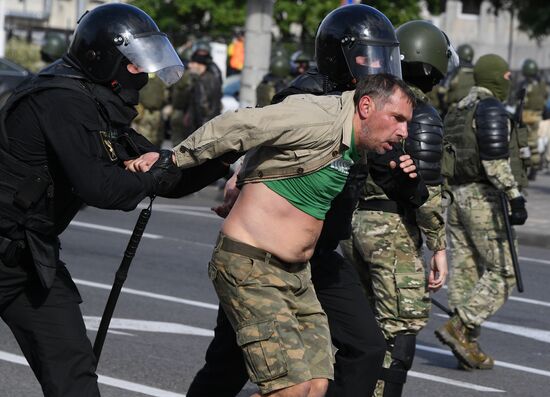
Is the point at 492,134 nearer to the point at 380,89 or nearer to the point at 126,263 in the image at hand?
the point at 380,89

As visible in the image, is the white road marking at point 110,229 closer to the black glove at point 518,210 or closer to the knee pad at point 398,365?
the black glove at point 518,210

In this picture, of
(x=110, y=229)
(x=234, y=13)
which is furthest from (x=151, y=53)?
(x=234, y=13)

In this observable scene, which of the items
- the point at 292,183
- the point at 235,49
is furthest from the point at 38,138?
the point at 235,49

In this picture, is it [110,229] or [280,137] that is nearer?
[280,137]

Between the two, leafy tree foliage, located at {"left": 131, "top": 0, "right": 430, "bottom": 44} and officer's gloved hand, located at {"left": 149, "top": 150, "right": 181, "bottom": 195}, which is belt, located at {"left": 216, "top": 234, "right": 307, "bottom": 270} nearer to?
officer's gloved hand, located at {"left": 149, "top": 150, "right": 181, "bottom": 195}

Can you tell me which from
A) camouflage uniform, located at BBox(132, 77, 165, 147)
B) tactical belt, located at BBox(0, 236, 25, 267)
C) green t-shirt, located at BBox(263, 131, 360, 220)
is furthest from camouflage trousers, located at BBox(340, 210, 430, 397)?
camouflage uniform, located at BBox(132, 77, 165, 147)

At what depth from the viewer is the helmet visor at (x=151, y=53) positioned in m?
4.90

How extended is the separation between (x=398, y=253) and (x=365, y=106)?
1557 millimetres

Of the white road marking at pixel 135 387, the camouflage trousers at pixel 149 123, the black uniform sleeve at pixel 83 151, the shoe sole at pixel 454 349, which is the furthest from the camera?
the camouflage trousers at pixel 149 123

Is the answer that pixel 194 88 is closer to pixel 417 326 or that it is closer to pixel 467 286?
pixel 467 286

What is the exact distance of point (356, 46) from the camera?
583cm

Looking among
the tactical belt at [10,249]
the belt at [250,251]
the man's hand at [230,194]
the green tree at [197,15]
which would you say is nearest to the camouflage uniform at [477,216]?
the man's hand at [230,194]

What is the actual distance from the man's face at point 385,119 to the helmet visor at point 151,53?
71 centimetres

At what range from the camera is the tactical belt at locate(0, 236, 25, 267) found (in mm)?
4664
